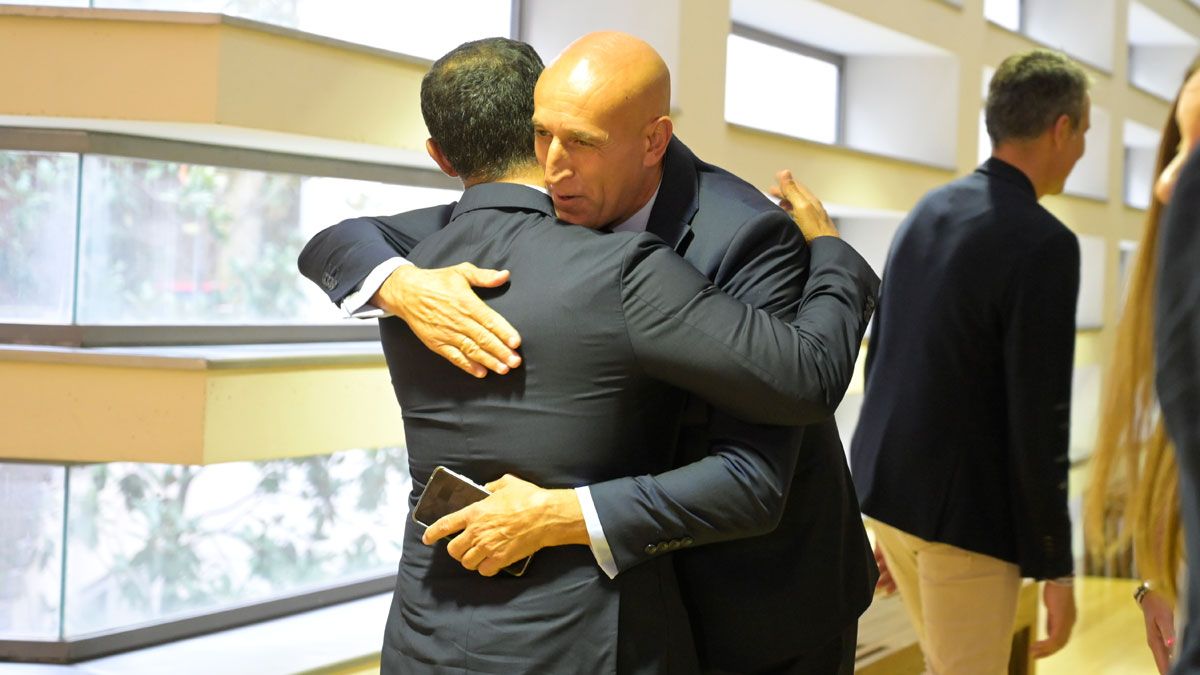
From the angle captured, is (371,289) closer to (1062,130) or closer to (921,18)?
(1062,130)

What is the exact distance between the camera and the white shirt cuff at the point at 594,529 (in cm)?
137

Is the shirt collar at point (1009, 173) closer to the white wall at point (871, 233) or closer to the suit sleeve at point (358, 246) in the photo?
the suit sleeve at point (358, 246)

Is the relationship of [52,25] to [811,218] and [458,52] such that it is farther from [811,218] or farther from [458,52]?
[811,218]

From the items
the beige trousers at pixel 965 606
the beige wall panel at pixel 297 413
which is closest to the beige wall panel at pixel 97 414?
the beige wall panel at pixel 297 413

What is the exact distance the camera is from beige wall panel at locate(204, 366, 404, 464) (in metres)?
2.90

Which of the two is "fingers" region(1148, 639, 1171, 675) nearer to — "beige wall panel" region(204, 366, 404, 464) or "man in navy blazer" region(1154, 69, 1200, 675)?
"man in navy blazer" region(1154, 69, 1200, 675)

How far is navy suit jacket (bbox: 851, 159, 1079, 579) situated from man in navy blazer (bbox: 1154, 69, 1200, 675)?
1.59 metres

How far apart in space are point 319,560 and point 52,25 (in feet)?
5.24

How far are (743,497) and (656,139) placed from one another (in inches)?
16.1

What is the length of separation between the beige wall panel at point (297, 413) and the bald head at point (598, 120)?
164 centimetres

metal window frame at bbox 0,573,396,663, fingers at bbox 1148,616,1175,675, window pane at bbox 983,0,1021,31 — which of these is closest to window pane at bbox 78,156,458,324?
metal window frame at bbox 0,573,396,663

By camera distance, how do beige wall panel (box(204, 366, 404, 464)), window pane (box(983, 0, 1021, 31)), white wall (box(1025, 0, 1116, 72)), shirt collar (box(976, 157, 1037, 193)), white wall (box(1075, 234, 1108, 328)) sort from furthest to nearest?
white wall (box(1075, 234, 1108, 328)) → white wall (box(1025, 0, 1116, 72)) → window pane (box(983, 0, 1021, 31)) → beige wall panel (box(204, 366, 404, 464)) → shirt collar (box(976, 157, 1037, 193))

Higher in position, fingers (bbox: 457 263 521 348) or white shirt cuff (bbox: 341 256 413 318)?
white shirt cuff (bbox: 341 256 413 318)

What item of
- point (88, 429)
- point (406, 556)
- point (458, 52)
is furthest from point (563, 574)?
point (88, 429)
